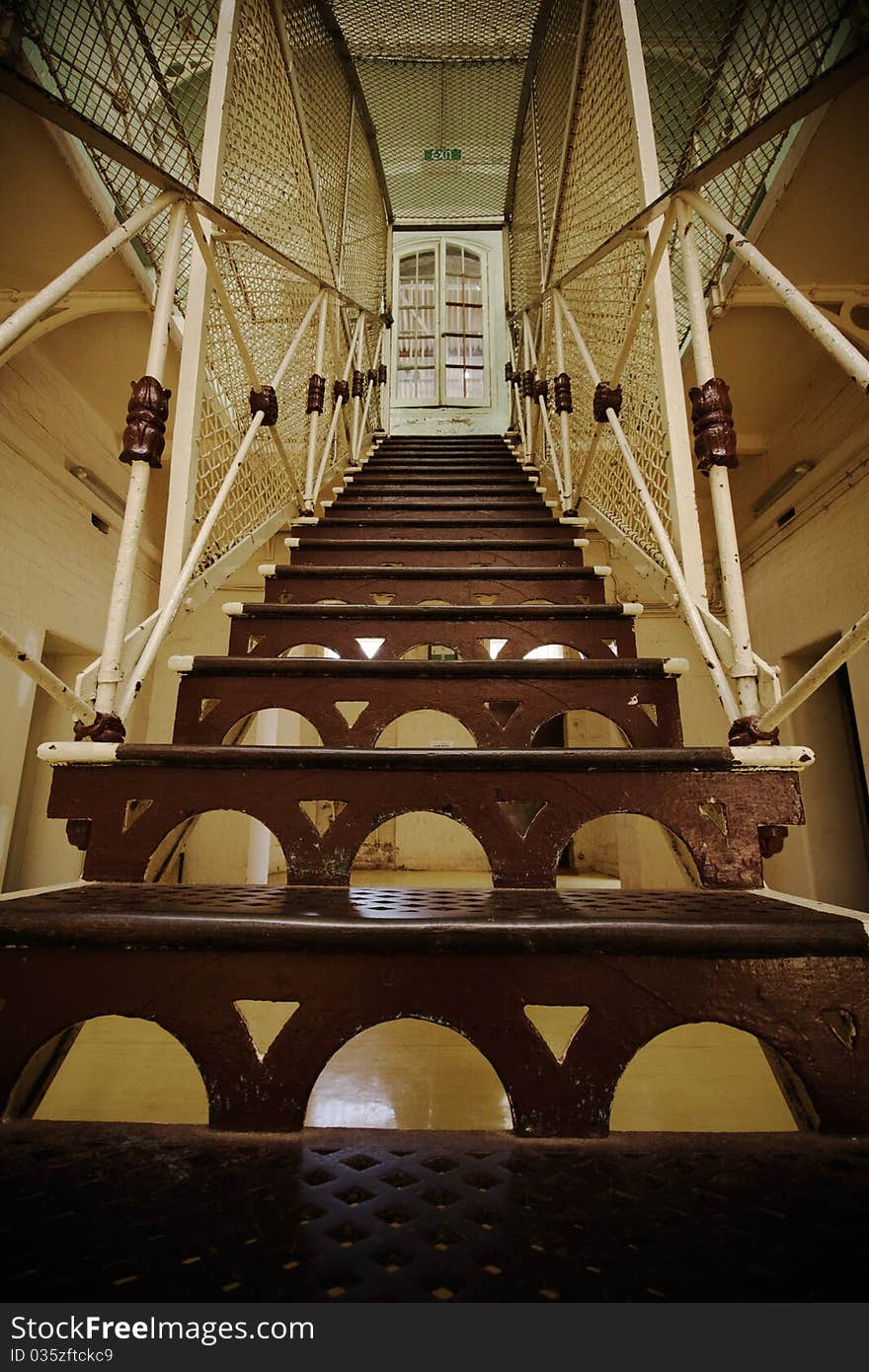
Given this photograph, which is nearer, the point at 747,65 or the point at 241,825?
the point at 747,65

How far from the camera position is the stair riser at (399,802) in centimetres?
85

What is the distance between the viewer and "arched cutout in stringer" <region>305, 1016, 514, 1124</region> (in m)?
1.21

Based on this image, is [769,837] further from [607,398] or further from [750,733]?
[607,398]

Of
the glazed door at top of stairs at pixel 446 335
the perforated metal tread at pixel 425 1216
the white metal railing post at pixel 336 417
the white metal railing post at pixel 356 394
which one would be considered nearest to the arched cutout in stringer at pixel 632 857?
the perforated metal tread at pixel 425 1216

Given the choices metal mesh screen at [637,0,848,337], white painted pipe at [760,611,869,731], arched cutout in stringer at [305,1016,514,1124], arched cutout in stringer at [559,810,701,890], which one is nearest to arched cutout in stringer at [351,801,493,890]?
arched cutout in stringer at [559,810,701,890]

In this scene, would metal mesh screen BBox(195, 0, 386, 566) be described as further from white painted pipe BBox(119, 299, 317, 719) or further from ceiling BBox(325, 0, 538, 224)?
ceiling BBox(325, 0, 538, 224)

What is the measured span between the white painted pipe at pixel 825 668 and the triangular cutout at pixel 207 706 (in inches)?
37.4

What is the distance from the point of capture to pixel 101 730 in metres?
0.93

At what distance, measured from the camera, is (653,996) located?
599 mm

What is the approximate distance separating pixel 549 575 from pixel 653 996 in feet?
4.17

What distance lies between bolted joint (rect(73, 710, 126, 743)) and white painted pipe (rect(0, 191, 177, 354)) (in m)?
0.55

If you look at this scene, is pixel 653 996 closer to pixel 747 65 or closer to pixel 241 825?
pixel 747 65

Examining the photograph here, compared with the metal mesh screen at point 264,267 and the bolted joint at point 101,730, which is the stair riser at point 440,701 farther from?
the metal mesh screen at point 264,267
